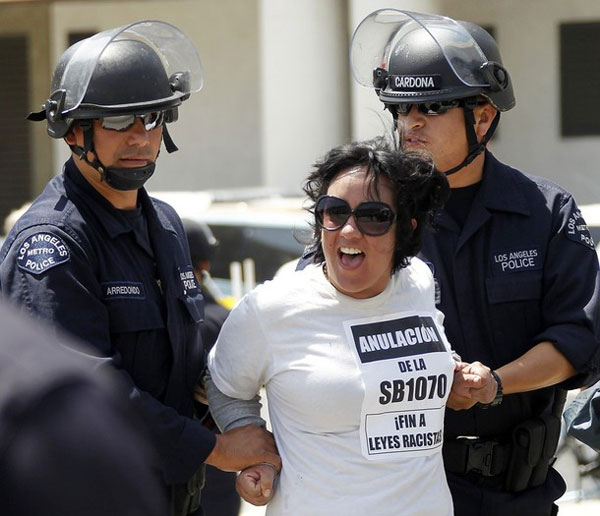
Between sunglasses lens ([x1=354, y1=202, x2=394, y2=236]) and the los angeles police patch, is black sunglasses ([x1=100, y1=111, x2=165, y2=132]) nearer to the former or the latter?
sunglasses lens ([x1=354, y1=202, x2=394, y2=236])

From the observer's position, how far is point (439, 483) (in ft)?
8.54

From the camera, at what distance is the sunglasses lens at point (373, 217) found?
2590mm

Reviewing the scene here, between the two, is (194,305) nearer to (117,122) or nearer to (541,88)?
(117,122)

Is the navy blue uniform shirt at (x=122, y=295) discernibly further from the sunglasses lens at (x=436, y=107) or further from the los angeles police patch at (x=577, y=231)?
the los angeles police patch at (x=577, y=231)

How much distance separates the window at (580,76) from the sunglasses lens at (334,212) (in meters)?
12.2

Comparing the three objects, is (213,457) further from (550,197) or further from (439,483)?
(550,197)

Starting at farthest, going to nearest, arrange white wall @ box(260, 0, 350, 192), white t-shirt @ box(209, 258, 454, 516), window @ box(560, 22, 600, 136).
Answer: window @ box(560, 22, 600, 136) → white wall @ box(260, 0, 350, 192) → white t-shirt @ box(209, 258, 454, 516)

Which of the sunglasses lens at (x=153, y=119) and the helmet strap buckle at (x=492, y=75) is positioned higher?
the helmet strap buckle at (x=492, y=75)

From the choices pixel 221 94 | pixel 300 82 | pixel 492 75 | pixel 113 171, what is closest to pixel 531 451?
pixel 492 75

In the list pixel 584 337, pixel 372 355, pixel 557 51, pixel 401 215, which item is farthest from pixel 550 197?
pixel 557 51

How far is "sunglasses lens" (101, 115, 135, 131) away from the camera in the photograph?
9.12ft

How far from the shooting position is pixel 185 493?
2889 millimetres

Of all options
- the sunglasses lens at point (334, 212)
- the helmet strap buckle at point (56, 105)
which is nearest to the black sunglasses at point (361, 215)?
the sunglasses lens at point (334, 212)

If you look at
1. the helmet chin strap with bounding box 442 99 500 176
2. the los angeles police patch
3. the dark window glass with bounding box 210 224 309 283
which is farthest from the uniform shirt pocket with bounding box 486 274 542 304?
the dark window glass with bounding box 210 224 309 283
